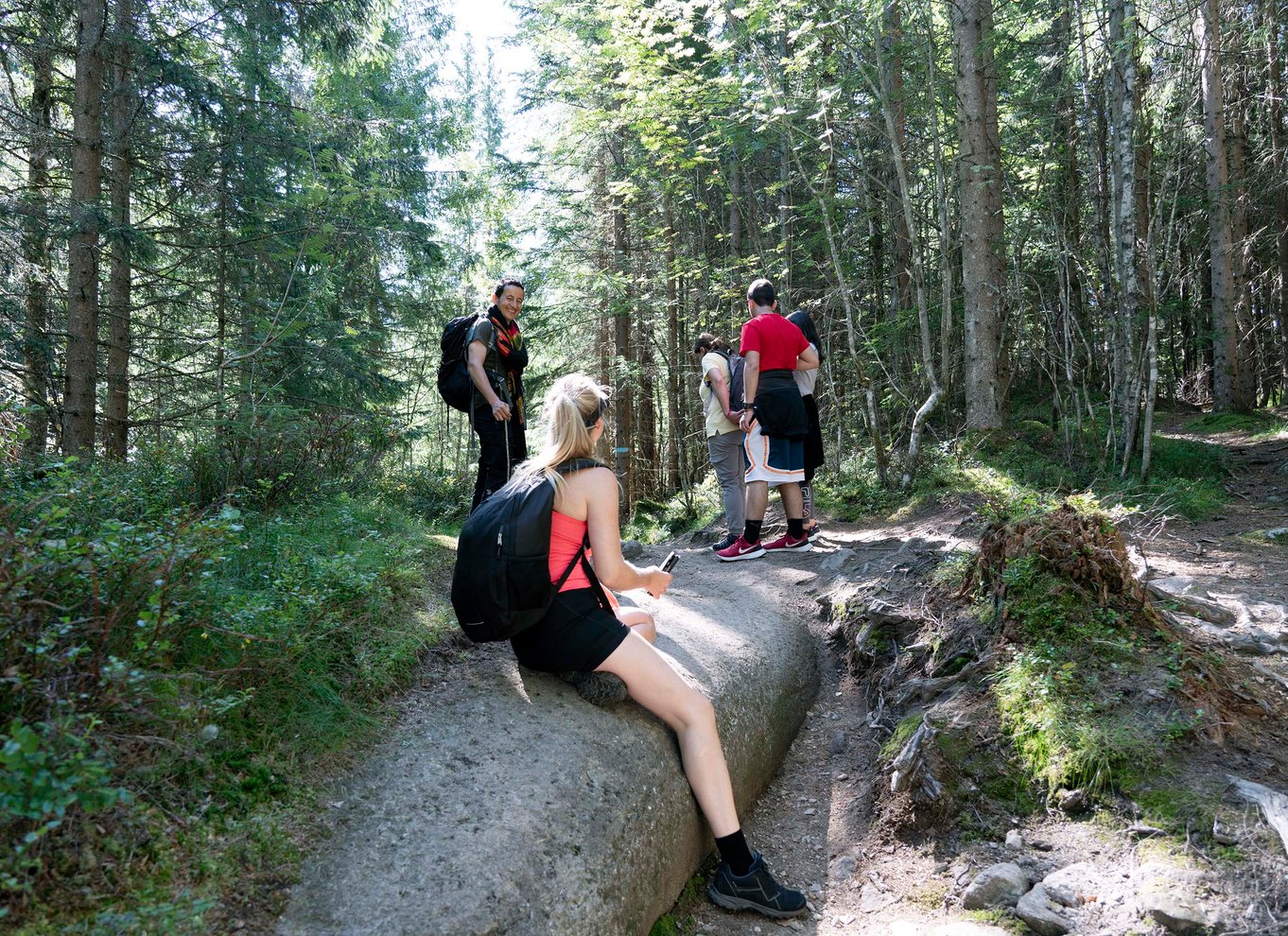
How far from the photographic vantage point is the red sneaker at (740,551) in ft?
24.7

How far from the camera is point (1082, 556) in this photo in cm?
420

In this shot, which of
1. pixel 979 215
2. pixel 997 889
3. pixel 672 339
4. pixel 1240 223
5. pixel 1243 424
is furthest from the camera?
pixel 672 339

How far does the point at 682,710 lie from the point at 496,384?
3.64 metres

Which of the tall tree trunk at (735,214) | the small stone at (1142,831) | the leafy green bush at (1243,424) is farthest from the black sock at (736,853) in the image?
the leafy green bush at (1243,424)

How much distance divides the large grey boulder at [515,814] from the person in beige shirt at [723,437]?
3.44 metres

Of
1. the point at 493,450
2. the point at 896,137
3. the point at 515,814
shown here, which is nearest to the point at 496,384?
the point at 493,450

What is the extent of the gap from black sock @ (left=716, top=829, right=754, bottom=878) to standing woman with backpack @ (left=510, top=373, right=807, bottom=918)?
0.17ft

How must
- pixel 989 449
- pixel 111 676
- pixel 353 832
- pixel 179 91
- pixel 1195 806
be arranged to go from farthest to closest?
pixel 989 449, pixel 179 91, pixel 1195 806, pixel 353 832, pixel 111 676

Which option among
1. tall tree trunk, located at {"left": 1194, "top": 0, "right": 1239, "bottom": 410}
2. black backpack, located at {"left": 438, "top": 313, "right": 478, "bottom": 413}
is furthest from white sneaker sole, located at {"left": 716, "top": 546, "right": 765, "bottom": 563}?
tall tree trunk, located at {"left": 1194, "top": 0, "right": 1239, "bottom": 410}

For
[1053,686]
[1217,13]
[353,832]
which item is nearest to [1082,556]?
[1053,686]

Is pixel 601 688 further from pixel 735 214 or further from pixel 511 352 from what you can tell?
pixel 735 214

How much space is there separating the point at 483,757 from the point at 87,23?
27.7 ft

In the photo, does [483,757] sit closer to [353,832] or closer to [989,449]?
[353,832]

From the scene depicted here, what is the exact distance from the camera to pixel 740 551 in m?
7.53
